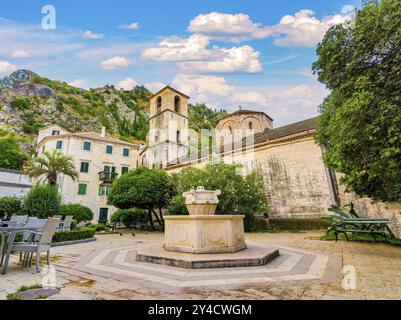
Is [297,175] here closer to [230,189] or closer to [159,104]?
[230,189]

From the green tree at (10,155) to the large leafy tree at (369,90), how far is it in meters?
44.7

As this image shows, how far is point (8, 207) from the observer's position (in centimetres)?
1689

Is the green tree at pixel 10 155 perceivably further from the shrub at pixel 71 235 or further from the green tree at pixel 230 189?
the shrub at pixel 71 235

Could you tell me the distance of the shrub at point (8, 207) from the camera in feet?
55.1

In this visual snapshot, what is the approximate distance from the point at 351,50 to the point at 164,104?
1185 inches

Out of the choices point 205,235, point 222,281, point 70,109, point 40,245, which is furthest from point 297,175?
point 70,109

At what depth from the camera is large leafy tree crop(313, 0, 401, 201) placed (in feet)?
18.6

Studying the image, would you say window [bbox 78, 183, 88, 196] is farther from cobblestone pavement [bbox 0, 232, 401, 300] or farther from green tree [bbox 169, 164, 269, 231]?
cobblestone pavement [bbox 0, 232, 401, 300]

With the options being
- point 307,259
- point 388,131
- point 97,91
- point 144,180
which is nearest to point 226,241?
point 307,259

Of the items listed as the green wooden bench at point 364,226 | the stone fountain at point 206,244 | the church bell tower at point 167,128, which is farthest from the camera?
the church bell tower at point 167,128

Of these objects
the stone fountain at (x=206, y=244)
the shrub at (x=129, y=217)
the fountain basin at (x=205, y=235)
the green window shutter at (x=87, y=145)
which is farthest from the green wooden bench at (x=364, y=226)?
the green window shutter at (x=87, y=145)

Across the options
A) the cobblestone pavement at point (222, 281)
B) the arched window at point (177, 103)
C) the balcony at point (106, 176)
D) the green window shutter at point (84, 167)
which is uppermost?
the arched window at point (177, 103)

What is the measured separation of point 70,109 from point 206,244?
6306 centimetres
